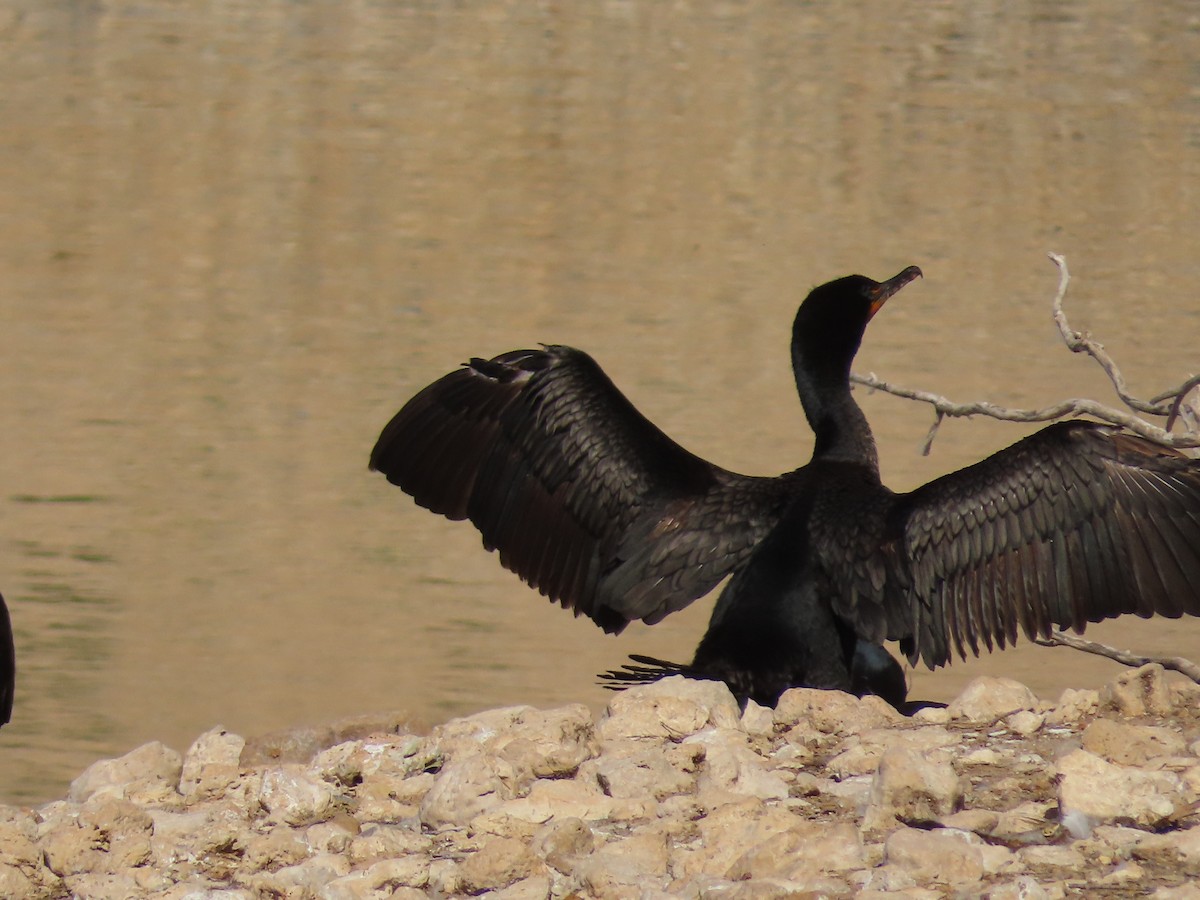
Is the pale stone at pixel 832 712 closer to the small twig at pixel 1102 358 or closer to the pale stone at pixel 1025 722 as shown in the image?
the pale stone at pixel 1025 722

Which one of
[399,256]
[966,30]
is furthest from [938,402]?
[966,30]

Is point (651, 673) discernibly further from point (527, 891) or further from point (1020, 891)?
point (1020, 891)

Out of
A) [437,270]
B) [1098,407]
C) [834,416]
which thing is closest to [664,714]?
[834,416]

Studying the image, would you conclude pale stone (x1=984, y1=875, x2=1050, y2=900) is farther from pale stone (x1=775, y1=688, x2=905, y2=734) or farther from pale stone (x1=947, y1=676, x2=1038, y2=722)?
pale stone (x1=947, y1=676, x2=1038, y2=722)

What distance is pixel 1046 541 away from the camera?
5.40 metres

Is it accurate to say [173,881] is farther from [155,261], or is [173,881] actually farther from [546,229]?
[546,229]

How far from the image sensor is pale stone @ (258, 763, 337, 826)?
15.5 ft

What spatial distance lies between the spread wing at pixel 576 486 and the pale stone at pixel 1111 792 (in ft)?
5.44

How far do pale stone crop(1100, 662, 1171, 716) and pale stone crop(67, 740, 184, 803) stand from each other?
7.26ft

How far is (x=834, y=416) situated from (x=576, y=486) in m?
0.77

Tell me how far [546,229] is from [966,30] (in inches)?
467

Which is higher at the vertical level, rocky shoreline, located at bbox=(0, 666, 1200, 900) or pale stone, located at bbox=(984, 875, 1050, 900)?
pale stone, located at bbox=(984, 875, 1050, 900)

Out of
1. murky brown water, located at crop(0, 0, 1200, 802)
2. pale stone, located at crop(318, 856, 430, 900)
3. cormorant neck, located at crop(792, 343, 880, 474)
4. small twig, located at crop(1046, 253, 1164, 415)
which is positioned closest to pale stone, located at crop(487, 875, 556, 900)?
pale stone, located at crop(318, 856, 430, 900)

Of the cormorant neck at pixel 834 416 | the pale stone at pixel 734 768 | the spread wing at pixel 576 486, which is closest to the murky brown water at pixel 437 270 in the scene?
the spread wing at pixel 576 486
